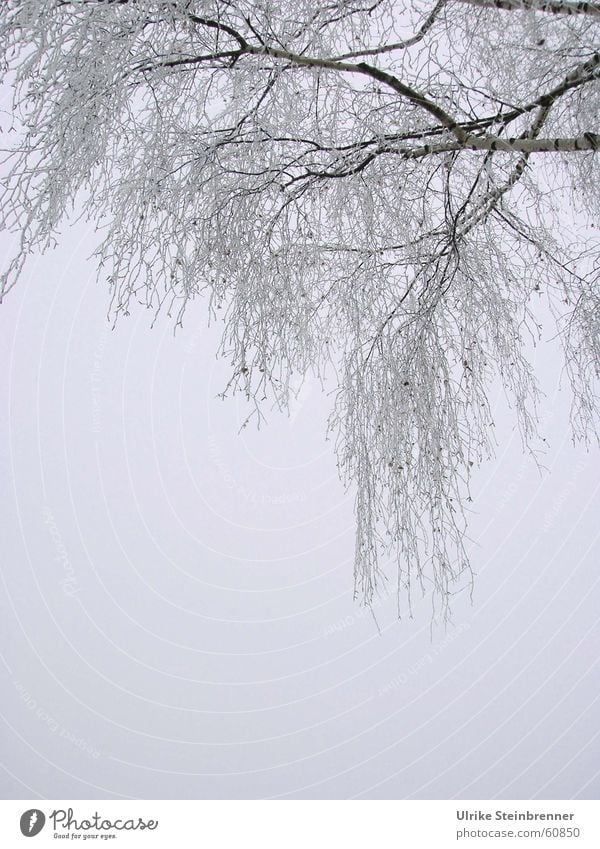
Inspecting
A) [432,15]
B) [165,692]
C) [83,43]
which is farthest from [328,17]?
[165,692]

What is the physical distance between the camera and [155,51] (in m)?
1.44

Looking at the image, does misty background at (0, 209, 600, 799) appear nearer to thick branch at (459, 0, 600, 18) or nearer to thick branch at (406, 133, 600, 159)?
thick branch at (406, 133, 600, 159)

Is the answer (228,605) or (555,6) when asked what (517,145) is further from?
(228,605)

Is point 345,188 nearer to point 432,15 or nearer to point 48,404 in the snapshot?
point 432,15

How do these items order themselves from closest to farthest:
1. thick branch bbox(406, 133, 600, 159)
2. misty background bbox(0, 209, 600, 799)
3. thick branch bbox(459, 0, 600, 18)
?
thick branch bbox(459, 0, 600, 18)
thick branch bbox(406, 133, 600, 159)
misty background bbox(0, 209, 600, 799)
